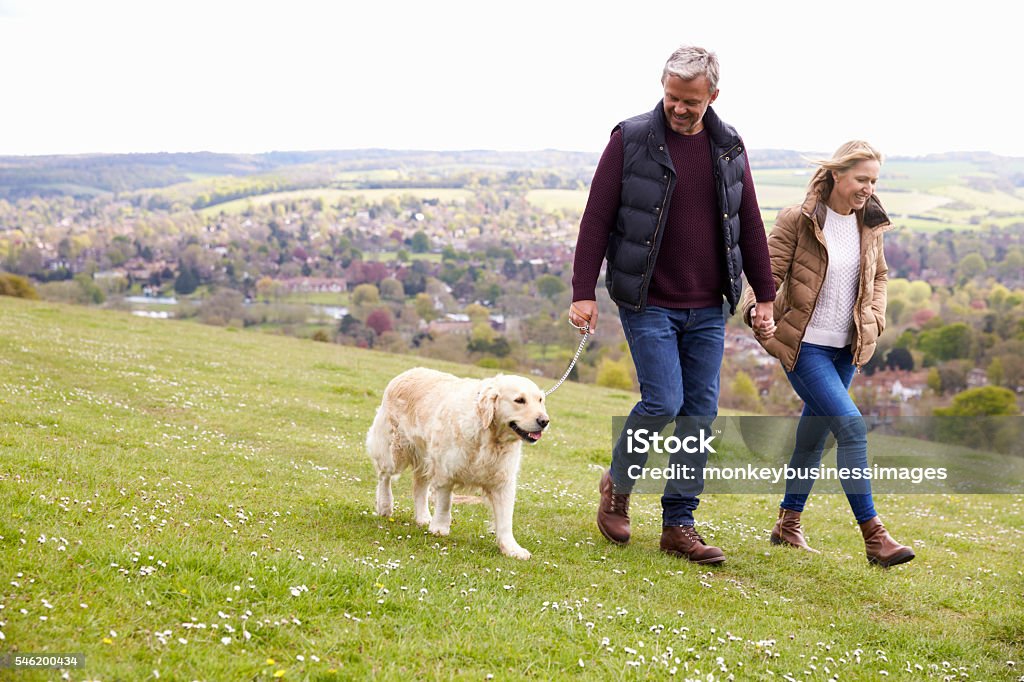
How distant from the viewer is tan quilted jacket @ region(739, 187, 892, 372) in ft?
26.0

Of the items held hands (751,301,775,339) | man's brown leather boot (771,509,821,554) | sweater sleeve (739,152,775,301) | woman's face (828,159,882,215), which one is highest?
woman's face (828,159,882,215)

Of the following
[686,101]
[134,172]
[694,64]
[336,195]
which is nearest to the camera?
[694,64]

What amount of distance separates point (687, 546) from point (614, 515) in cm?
78

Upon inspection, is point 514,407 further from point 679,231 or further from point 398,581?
point 679,231

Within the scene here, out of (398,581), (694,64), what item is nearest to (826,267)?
(694,64)

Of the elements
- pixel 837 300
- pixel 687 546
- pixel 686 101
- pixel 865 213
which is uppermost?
pixel 686 101

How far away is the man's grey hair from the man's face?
4 centimetres

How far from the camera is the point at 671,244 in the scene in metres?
7.45

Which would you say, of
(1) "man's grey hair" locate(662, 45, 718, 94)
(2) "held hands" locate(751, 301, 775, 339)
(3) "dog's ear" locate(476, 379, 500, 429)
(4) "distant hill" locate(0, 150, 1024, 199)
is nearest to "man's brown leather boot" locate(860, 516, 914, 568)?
(2) "held hands" locate(751, 301, 775, 339)

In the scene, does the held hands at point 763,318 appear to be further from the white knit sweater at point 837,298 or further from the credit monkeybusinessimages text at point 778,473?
the credit monkeybusinessimages text at point 778,473

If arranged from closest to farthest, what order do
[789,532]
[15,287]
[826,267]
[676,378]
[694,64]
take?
[694,64], [676,378], [826,267], [789,532], [15,287]

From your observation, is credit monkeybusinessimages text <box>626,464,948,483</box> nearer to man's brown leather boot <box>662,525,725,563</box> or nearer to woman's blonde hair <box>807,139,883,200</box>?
man's brown leather boot <box>662,525,725,563</box>

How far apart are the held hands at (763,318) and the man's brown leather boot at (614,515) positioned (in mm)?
2022

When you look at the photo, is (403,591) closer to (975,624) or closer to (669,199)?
(669,199)
